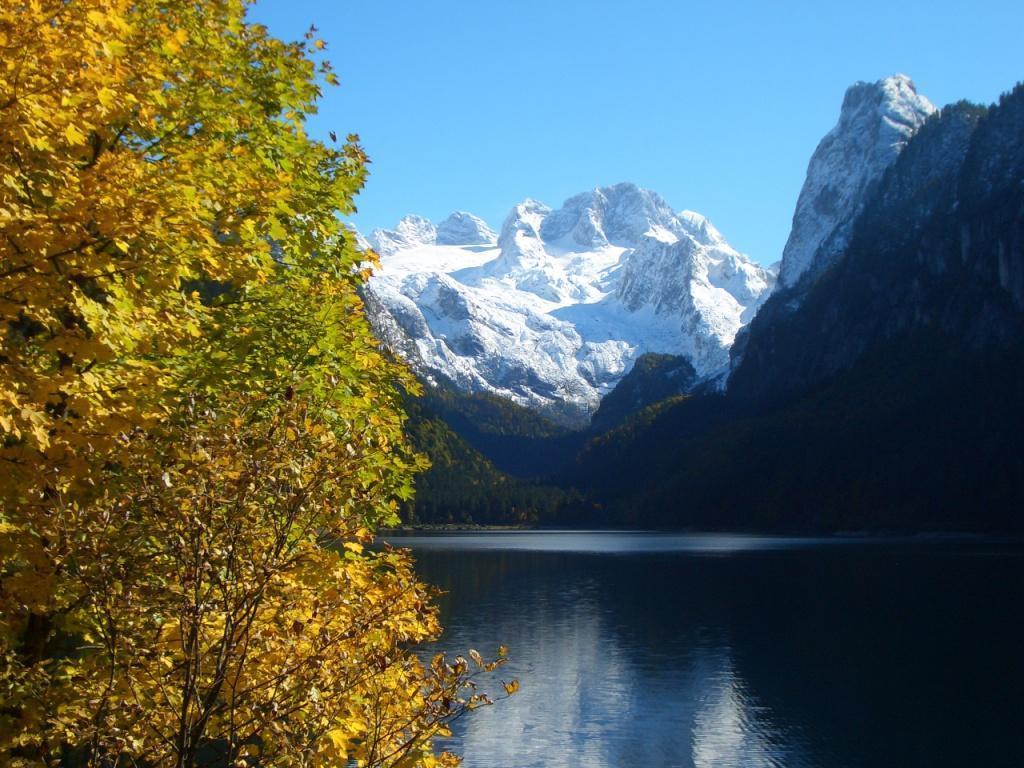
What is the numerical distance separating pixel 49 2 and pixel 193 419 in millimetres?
4959

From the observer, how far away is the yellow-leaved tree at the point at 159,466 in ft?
30.8

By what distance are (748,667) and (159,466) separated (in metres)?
61.1

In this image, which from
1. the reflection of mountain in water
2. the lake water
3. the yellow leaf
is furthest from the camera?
the lake water

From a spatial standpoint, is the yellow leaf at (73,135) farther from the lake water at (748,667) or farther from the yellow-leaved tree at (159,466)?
the lake water at (748,667)

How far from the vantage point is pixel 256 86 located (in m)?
16.1

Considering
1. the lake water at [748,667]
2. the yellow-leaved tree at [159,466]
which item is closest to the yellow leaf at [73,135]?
the yellow-leaved tree at [159,466]

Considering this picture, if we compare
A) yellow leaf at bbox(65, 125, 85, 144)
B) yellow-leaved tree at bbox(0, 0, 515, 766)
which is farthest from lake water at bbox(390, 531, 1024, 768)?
yellow leaf at bbox(65, 125, 85, 144)

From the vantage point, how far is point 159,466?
993 centimetres

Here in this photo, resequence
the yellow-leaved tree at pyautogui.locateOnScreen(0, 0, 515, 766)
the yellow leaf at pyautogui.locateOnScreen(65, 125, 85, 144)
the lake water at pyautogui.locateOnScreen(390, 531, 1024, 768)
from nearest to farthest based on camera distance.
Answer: the yellow-leaved tree at pyautogui.locateOnScreen(0, 0, 515, 766) → the yellow leaf at pyautogui.locateOnScreen(65, 125, 85, 144) → the lake water at pyautogui.locateOnScreen(390, 531, 1024, 768)

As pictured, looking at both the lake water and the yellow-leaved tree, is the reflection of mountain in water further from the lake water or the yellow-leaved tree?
the yellow-leaved tree

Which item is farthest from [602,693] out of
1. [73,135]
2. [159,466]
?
[73,135]

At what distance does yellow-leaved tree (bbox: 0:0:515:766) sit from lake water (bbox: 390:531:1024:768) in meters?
29.6

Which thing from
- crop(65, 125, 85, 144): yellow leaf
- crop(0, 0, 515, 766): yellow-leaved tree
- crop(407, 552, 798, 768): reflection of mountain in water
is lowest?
crop(407, 552, 798, 768): reflection of mountain in water

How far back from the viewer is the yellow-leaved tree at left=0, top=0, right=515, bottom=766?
9398 millimetres
